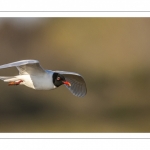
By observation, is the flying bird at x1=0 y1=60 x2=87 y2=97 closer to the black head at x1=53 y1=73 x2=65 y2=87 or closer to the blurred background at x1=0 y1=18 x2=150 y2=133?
the black head at x1=53 y1=73 x2=65 y2=87

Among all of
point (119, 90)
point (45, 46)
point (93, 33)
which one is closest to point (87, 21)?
point (93, 33)

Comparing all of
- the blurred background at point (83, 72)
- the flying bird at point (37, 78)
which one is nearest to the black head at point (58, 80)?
the flying bird at point (37, 78)

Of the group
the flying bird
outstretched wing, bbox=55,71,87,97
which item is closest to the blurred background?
outstretched wing, bbox=55,71,87,97

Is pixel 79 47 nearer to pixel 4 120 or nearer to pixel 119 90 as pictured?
pixel 119 90

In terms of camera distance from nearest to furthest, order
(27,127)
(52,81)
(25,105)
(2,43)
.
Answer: (52,81)
(27,127)
(25,105)
(2,43)

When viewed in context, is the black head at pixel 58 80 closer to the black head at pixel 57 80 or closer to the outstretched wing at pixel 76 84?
the black head at pixel 57 80

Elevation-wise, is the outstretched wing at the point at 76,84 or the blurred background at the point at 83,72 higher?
the blurred background at the point at 83,72

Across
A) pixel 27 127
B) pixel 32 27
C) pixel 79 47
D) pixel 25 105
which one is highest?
pixel 32 27

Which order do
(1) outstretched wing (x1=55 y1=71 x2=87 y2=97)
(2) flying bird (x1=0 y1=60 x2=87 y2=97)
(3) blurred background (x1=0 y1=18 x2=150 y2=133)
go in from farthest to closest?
(3) blurred background (x1=0 y1=18 x2=150 y2=133) < (1) outstretched wing (x1=55 y1=71 x2=87 y2=97) < (2) flying bird (x1=0 y1=60 x2=87 y2=97)
